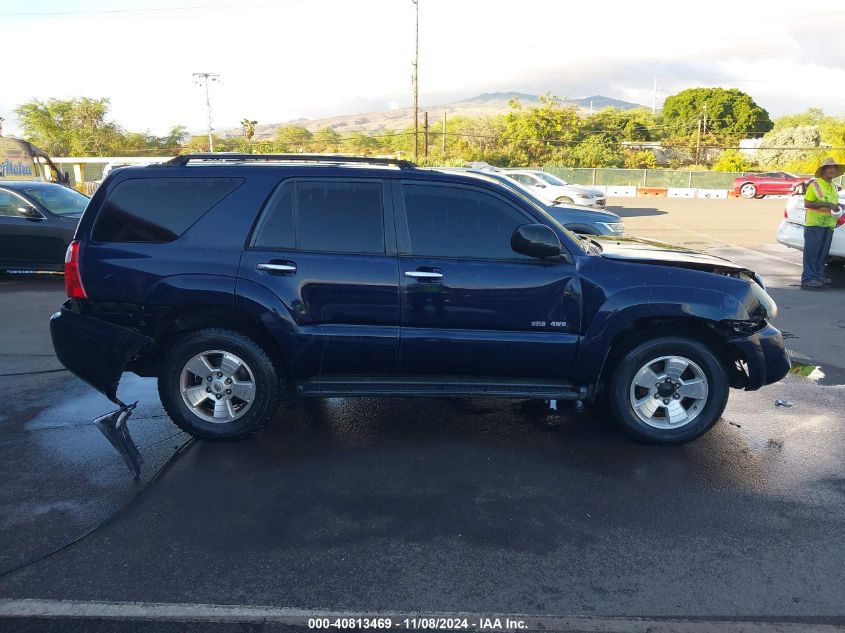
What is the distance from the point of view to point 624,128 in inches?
3219

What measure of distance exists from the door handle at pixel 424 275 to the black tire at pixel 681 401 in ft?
4.53

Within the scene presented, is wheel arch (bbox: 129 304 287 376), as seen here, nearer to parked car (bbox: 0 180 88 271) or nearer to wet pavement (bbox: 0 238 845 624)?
wet pavement (bbox: 0 238 845 624)

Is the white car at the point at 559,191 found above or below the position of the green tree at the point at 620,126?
below

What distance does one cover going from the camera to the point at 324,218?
463cm

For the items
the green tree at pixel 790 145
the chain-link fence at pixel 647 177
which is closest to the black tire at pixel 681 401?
the chain-link fence at pixel 647 177

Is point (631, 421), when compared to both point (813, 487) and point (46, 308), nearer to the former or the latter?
point (813, 487)

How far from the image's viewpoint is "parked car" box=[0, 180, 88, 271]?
35.5ft

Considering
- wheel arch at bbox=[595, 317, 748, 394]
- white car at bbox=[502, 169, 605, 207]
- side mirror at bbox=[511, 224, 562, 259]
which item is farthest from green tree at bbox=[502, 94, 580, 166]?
side mirror at bbox=[511, 224, 562, 259]

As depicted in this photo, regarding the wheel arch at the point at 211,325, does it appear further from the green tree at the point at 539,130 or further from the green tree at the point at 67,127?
the green tree at the point at 67,127

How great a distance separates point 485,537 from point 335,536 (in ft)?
2.55

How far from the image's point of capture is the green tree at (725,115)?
9350 cm

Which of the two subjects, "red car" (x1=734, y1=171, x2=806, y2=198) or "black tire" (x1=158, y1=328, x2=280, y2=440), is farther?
"red car" (x1=734, y1=171, x2=806, y2=198)

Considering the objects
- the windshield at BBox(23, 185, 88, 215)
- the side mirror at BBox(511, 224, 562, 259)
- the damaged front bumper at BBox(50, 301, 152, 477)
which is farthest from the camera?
the windshield at BBox(23, 185, 88, 215)

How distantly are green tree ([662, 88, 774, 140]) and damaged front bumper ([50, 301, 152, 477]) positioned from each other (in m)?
96.4
